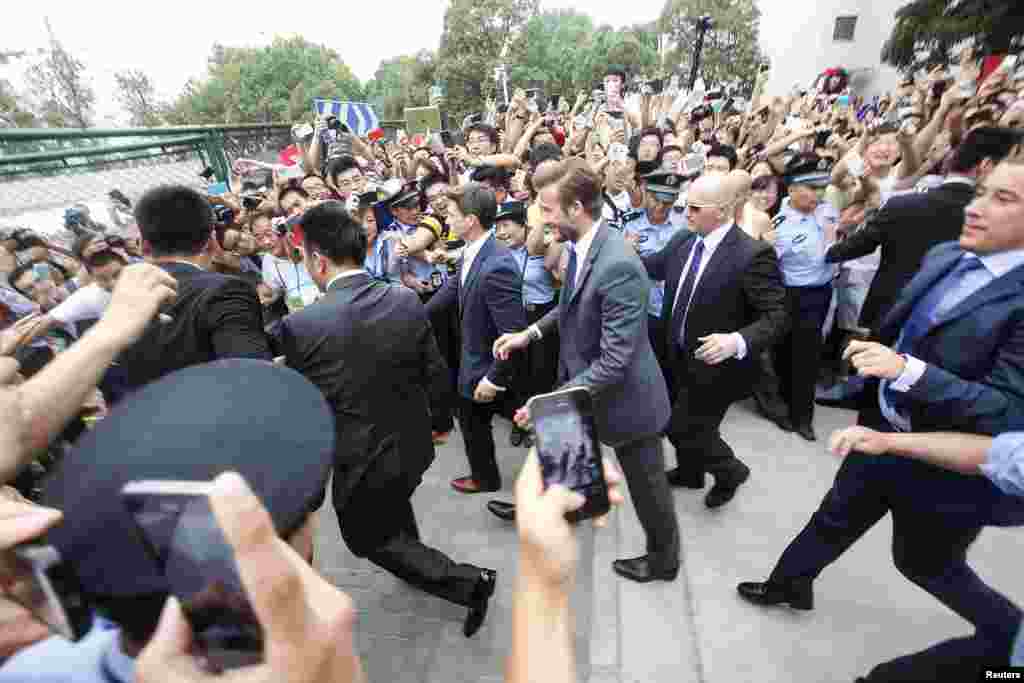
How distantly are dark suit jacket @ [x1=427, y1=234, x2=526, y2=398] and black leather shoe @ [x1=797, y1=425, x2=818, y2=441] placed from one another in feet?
7.75

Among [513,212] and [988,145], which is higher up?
[988,145]

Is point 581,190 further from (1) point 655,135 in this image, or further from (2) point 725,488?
(1) point 655,135

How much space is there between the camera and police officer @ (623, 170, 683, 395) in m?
3.72

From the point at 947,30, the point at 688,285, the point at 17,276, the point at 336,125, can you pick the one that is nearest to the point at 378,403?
the point at 688,285

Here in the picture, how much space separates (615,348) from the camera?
2.10 metres

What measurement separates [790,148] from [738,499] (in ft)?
14.1

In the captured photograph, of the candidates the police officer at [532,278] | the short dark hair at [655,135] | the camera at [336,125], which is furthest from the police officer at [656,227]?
the camera at [336,125]

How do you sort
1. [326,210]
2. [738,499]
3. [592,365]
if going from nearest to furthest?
[326,210], [592,365], [738,499]

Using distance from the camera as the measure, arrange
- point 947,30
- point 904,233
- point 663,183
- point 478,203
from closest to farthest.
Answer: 1. point 478,203
2. point 904,233
3. point 663,183
4. point 947,30

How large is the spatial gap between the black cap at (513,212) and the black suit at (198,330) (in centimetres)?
204

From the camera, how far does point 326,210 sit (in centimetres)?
203

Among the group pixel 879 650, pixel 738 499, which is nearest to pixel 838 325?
pixel 738 499

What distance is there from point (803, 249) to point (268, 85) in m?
43.3

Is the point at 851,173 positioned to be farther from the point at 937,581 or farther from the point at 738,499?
the point at 937,581
